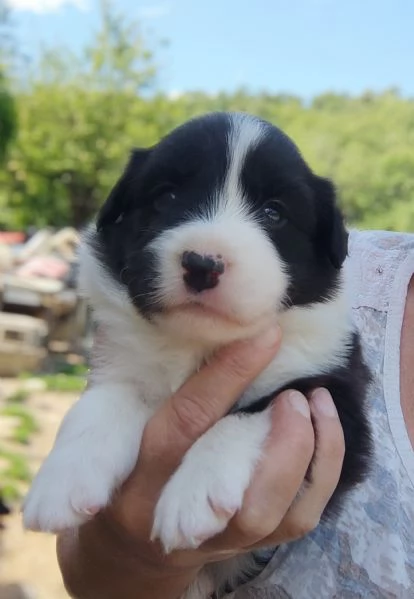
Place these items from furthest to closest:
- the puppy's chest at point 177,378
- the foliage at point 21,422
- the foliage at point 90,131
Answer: the foliage at point 90,131
the foliage at point 21,422
the puppy's chest at point 177,378

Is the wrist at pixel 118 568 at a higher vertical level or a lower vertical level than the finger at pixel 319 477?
lower

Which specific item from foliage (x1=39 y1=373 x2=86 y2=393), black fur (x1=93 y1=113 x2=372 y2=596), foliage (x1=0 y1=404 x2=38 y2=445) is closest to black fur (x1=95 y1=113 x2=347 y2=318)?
black fur (x1=93 y1=113 x2=372 y2=596)

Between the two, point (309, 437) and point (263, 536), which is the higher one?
point (309, 437)

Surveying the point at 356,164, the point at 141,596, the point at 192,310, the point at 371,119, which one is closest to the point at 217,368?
the point at 192,310

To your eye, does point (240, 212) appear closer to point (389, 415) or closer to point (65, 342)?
point (389, 415)

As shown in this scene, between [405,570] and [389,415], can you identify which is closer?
[405,570]

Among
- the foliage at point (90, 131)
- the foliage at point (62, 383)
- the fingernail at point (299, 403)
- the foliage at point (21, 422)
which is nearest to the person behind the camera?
the fingernail at point (299, 403)

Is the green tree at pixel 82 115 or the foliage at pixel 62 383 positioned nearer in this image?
the foliage at pixel 62 383

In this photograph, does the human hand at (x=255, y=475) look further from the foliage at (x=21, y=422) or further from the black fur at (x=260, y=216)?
the foliage at (x=21, y=422)

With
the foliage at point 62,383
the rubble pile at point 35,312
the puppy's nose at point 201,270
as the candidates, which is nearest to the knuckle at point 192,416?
the puppy's nose at point 201,270
